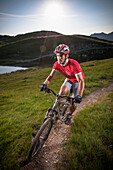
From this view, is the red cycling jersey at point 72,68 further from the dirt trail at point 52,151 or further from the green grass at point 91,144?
the dirt trail at point 52,151

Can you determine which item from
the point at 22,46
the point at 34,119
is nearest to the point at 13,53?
the point at 22,46

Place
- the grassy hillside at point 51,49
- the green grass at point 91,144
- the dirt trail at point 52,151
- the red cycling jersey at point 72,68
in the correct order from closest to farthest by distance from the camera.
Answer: the green grass at point 91,144
the dirt trail at point 52,151
the red cycling jersey at point 72,68
the grassy hillside at point 51,49

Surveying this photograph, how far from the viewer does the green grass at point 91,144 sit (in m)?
3.06

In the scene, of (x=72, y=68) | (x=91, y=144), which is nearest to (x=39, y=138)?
(x=91, y=144)

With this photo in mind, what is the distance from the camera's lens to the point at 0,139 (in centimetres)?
429

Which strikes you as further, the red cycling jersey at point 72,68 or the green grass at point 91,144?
the red cycling jersey at point 72,68

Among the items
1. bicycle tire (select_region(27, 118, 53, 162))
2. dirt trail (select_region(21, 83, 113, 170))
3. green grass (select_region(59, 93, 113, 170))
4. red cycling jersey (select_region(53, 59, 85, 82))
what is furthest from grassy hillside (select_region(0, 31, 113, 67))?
bicycle tire (select_region(27, 118, 53, 162))

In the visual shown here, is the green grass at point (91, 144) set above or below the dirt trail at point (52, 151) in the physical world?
above

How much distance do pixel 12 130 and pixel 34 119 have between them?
1.39m

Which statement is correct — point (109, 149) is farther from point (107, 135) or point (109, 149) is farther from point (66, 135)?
point (66, 135)

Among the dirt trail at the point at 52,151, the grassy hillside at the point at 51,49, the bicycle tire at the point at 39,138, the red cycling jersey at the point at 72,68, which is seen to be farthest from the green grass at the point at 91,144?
the grassy hillside at the point at 51,49

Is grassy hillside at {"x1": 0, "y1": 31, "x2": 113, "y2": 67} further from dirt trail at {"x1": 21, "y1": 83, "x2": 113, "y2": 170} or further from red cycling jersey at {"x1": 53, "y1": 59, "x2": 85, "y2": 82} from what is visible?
dirt trail at {"x1": 21, "y1": 83, "x2": 113, "y2": 170}

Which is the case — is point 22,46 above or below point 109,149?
above

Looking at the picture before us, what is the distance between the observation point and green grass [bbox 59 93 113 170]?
3060mm
